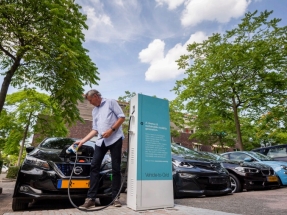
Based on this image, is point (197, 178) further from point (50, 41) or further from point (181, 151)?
point (50, 41)

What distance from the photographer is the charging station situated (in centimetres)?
338

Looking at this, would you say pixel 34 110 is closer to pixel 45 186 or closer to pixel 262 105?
pixel 45 186

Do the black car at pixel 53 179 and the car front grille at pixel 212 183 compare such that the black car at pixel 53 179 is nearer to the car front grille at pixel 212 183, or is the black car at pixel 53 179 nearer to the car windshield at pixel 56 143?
the car windshield at pixel 56 143

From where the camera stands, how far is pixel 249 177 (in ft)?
21.5

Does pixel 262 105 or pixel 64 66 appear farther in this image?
pixel 262 105

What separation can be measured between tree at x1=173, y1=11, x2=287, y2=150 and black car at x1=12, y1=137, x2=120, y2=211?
10995 millimetres

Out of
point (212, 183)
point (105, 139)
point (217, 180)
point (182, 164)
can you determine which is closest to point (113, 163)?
point (105, 139)

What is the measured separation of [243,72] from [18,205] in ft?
42.3

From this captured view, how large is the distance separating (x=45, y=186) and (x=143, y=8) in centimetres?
763

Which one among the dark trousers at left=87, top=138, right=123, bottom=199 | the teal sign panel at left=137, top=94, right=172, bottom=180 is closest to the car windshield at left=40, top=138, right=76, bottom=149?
the dark trousers at left=87, top=138, right=123, bottom=199

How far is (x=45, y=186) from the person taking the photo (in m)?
3.49

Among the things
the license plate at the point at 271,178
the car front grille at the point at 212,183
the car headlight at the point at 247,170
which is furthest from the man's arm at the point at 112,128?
the license plate at the point at 271,178

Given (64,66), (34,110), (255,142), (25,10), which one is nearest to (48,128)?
(34,110)

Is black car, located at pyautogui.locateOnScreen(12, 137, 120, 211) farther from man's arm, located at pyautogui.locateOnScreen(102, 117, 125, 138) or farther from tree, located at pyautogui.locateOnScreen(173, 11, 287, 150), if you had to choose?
tree, located at pyautogui.locateOnScreen(173, 11, 287, 150)
